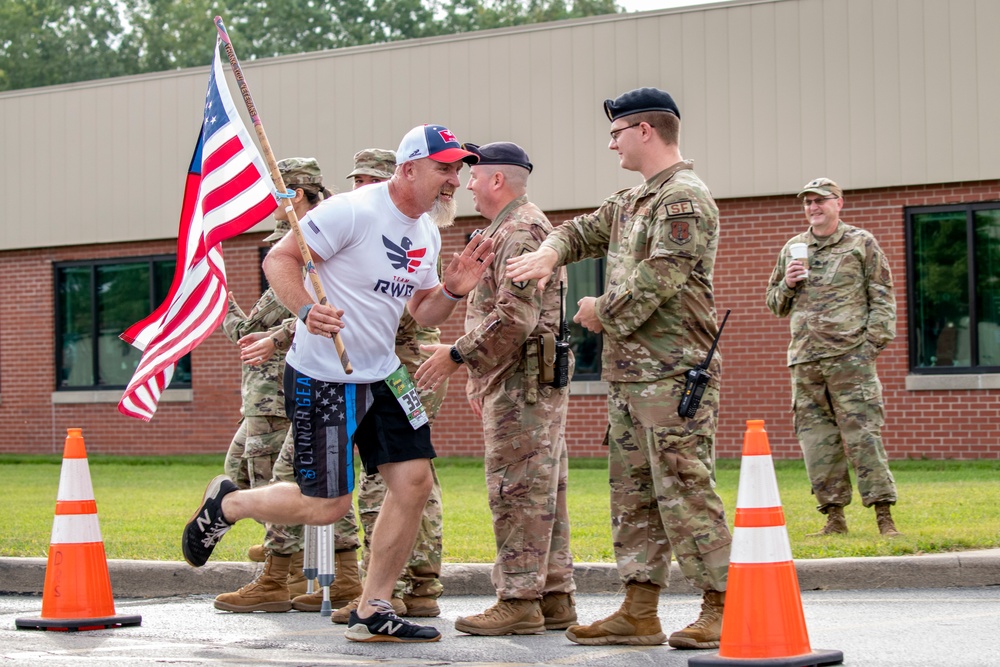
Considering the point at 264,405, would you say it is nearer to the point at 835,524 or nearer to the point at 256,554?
the point at 256,554

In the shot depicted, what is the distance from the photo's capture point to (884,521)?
9.12 metres

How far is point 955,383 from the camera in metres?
16.0

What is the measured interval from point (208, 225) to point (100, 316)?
50.4ft

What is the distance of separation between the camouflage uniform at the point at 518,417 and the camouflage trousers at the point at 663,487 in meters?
0.44

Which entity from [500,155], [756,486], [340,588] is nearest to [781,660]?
[756,486]

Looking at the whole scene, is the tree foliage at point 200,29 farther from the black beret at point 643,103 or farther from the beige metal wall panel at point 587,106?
the black beret at point 643,103

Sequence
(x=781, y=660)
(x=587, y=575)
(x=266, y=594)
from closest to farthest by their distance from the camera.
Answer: (x=781, y=660) < (x=266, y=594) < (x=587, y=575)

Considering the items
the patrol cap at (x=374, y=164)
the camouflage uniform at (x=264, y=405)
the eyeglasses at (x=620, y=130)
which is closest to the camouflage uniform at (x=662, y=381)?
the eyeglasses at (x=620, y=130)

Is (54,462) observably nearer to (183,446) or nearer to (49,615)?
(183,446)

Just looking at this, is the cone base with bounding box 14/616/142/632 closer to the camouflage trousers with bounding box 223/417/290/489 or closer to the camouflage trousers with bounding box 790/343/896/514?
the camouflage trousers with bounding box 223/417/290/489

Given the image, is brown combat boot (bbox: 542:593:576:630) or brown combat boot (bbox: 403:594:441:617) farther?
brown combat boot (bbox: 403:594:441:617)

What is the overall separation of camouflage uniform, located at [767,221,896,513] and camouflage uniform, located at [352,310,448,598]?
10.5 ft

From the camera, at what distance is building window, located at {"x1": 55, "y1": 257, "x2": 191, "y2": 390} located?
20.9 metres

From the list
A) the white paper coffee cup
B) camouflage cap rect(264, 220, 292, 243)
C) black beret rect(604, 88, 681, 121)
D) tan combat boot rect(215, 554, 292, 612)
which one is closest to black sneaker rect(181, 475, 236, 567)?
tan combat boot rect(215, 554, 292, 612)
